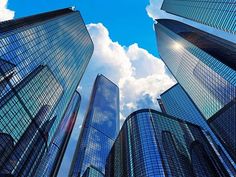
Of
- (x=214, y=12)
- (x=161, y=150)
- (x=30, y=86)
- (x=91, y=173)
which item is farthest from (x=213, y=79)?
(x=91, y=173)

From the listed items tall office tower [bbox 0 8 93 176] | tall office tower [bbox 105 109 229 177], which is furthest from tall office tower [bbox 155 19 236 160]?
tall office tower [bbox 0 8 93 176]

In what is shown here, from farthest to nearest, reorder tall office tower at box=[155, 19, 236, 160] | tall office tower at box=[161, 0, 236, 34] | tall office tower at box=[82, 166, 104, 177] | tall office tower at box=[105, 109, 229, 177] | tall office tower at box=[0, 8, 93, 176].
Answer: tall office tower at box=[82, 166, 104, 177]
tall office tower at box=[161, 0, 236, 34]
tall office tower at box=[155, 19, 236, 160]
tall office tower at box=[105, 109, 229, 177]
tall office tower at box=[0, 8, 93, 176]

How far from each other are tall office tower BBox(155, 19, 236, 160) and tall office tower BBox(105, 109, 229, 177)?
1233 cm

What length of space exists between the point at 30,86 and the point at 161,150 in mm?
59299

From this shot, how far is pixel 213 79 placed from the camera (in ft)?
458

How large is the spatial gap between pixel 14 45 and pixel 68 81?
58.1 metres

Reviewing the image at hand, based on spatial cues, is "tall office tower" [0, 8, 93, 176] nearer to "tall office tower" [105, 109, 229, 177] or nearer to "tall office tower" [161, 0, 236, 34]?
"tall office tower" [105, 109, 229, 177]

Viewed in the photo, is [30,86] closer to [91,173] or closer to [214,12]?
[214,12]

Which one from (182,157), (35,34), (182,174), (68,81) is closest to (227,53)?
(182,157)

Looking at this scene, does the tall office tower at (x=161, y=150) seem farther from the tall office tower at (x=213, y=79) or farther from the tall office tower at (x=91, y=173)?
the tall office tower at (x=91, y=173)

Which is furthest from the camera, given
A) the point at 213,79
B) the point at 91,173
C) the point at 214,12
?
the point at 91,173

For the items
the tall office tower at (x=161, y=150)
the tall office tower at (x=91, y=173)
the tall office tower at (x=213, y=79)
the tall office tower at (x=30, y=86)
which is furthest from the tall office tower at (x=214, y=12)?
the tall office tower at (x=91, y=173)

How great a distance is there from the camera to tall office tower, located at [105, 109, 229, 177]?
366 ft

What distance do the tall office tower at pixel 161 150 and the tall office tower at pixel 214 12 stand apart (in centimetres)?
5566
